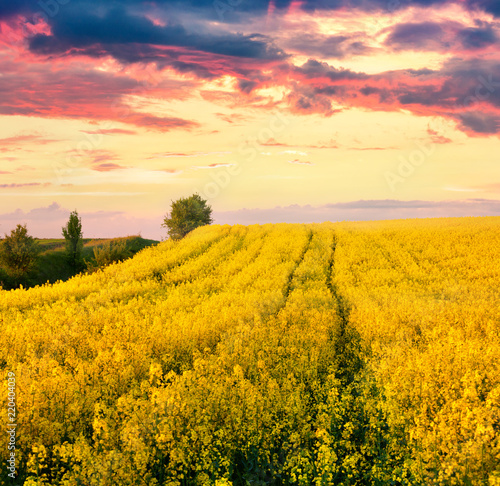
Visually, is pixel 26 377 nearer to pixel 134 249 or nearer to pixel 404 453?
pixel 404 453

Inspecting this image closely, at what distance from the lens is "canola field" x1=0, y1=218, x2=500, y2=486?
332 inches

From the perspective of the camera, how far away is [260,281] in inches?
1056

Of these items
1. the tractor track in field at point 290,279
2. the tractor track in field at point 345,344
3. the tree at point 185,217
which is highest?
the tree at point 185,217

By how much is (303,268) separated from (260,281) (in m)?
4.85

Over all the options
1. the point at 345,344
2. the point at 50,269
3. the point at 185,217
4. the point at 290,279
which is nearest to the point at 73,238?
the point at 50,269

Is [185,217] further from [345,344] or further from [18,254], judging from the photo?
[345,344]

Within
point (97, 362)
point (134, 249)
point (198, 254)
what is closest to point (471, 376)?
point (97, 362)

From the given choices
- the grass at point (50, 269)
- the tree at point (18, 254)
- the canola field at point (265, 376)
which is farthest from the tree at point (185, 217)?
the canola field at point (265, 376)

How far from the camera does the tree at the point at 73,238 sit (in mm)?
60906

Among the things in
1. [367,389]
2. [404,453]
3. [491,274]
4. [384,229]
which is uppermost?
[384,229]

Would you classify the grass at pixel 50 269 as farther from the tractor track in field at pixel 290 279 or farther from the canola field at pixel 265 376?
the tractor track in field at pixel 290 279

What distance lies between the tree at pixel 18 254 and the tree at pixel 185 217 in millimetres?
21967

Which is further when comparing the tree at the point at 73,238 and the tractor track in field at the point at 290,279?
the tree at the point at 73,238

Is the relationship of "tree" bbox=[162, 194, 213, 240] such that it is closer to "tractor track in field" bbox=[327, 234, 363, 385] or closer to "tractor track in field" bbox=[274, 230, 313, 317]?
"tractor track in field" bbox=[274, 230, 313, 317]
